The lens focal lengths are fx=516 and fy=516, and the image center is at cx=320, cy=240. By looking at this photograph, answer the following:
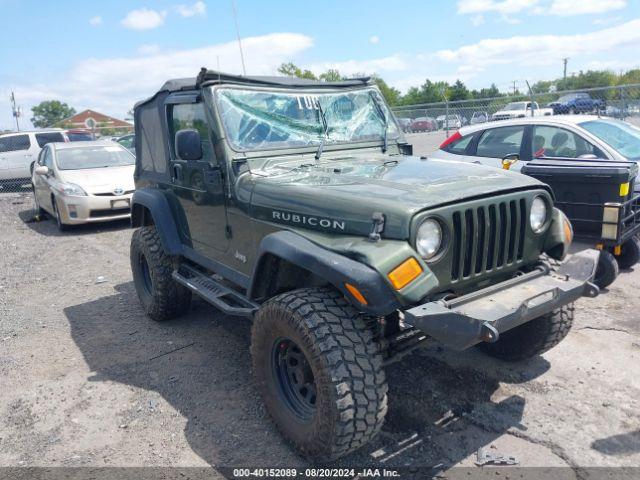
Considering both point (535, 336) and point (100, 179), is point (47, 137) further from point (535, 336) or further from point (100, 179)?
point (535, 336)

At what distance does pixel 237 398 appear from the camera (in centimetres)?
347

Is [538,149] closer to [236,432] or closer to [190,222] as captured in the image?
[190,222]

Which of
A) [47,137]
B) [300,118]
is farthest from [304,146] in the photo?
[47,137]

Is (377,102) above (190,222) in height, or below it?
above

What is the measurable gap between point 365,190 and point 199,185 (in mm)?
1533

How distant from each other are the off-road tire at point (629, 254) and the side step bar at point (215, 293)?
4.12 meters

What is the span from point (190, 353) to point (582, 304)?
3570 mm

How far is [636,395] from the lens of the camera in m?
3.30

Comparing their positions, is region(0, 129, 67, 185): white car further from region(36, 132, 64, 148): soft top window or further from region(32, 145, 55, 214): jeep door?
region(32, 145, 55, 214): jeep door

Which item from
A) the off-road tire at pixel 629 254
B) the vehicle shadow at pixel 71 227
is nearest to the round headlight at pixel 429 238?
the off-road tire at pixel 629 254

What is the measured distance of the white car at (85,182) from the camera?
8.88 metres

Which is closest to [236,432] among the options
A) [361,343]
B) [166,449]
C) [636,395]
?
[166,449]

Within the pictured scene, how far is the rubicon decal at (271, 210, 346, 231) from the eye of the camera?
276 centimetres

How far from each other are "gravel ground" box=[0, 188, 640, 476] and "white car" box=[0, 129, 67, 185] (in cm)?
1055
